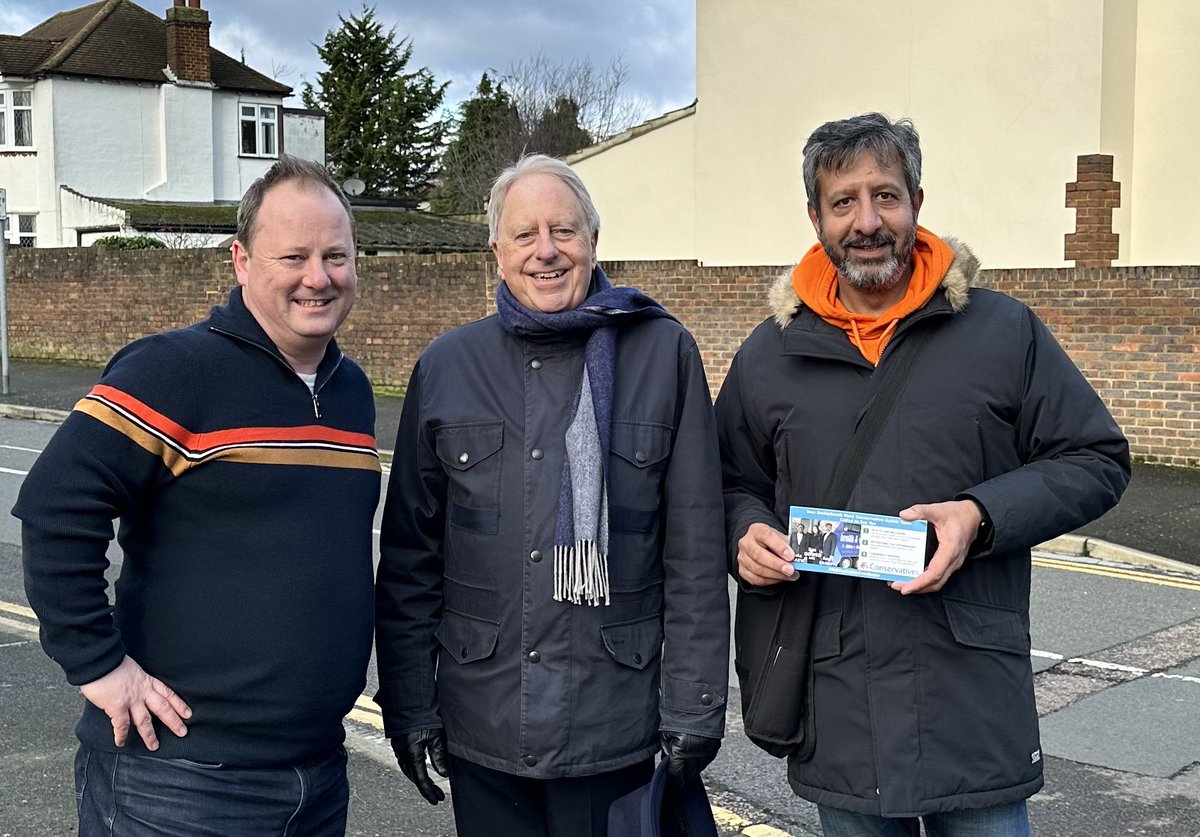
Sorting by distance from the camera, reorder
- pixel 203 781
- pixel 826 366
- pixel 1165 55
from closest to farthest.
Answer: pixel 203 781 → pixel 826 366 → pixel 1165 55

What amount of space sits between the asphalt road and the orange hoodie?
7.34ft

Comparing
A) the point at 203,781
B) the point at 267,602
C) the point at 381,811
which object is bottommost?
the point at 381,811

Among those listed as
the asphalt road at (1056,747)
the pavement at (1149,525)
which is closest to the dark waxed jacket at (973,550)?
the asphalt road at (1056,747)

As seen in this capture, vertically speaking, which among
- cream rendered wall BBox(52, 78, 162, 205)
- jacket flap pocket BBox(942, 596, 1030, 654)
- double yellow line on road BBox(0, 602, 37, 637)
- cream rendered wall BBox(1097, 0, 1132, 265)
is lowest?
double yellow line on road BBox(0, 602, 37, 637)

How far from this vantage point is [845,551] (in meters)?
2.66

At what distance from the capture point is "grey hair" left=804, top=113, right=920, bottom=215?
9.20ft

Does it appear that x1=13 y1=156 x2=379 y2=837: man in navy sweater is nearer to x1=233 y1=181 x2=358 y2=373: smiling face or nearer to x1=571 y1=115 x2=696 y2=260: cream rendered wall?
x1=233 y1=181 x2=358 y2=373: smiling face

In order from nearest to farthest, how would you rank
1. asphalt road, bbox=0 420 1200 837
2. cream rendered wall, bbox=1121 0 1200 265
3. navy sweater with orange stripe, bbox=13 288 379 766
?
navy sweater with orange stripe, bbox=13 288 379 766 < asphalt road, bbox=0 420 1200 837 < cream rendered wall, bbox=1121 0 1200 265

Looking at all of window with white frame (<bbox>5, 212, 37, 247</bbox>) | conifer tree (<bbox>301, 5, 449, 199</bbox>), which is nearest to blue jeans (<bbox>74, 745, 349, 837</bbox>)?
window with white frame (<bbox>5, 212, 37, 247</bbox>)

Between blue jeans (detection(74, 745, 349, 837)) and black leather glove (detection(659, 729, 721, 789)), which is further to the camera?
black leather glove (detection(659, 729, 721, 789))

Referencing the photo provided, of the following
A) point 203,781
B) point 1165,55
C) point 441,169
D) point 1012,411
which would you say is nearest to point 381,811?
point 203,781

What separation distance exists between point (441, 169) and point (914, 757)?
52512 mm

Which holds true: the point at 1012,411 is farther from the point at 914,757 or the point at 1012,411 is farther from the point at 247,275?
the point at 247,275

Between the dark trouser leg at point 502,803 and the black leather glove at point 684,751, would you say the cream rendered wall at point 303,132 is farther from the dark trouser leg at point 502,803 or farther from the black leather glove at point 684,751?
the black leather glove at point 684,751
